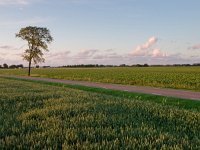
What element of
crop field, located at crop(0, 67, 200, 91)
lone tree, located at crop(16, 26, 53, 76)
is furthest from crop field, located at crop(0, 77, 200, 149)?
lone tree, located at crop(16, 26, 53, 76)

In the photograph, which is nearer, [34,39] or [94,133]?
[94,133]

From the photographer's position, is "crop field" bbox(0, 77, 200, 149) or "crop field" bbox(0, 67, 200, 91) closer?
"crop field" bbox(0, 77, 200, 149)

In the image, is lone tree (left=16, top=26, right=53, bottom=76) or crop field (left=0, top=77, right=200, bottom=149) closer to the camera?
crop field (left=0, top=77, right=200, bottom=149)

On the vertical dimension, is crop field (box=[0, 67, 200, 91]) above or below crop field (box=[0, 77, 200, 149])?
below

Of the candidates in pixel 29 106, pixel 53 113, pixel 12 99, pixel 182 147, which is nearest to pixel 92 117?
pixel 53 113

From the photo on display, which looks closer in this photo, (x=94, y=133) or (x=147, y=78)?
(x=94, y=133)

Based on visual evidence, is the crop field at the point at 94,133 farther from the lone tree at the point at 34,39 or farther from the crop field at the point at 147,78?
the lone tree at the point at 34,39

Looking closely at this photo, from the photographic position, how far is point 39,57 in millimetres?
80750

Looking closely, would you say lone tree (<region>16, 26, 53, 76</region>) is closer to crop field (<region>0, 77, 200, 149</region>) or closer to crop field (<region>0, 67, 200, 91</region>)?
crop field (<region>0, 67, 200, 91</region>)

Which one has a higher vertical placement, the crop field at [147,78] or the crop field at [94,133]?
the crop field at [94,133]

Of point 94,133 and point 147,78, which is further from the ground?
point 94,133

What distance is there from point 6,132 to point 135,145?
357 centimetres

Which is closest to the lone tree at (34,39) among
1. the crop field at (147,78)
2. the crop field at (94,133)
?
the crop field at (147,78)

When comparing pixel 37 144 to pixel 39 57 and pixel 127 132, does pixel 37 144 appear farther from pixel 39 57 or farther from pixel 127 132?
pixel 39 57
